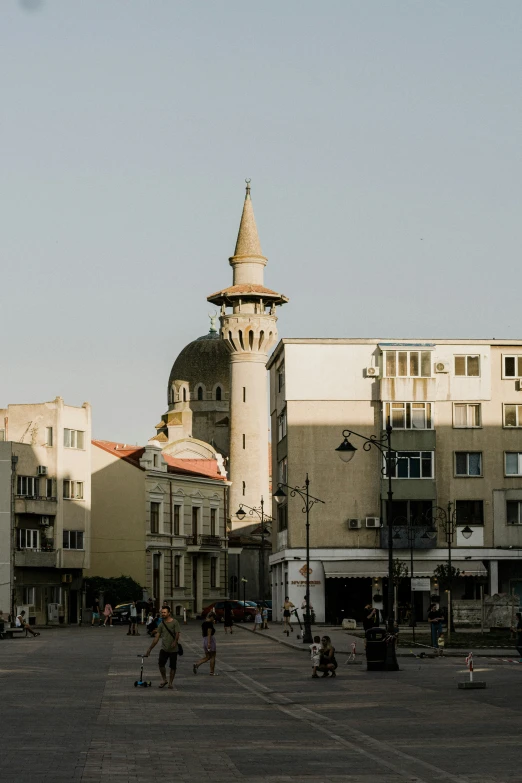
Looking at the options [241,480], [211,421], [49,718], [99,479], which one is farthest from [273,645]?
[211,421]

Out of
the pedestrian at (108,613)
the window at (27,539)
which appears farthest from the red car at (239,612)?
the window at (27,539)

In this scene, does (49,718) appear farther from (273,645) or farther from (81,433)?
(81,433)

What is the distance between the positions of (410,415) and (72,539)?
75.4ft

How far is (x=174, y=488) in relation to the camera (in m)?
91.8

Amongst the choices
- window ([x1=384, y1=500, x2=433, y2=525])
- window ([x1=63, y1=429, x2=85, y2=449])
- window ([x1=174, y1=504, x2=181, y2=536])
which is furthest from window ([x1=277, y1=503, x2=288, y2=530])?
window ([x1=174, y1=504, x2=181, y2=536])

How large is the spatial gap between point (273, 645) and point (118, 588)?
3353cm

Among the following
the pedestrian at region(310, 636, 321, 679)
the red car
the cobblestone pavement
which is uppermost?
the pedestrian at region(310, 636, 321, 679)

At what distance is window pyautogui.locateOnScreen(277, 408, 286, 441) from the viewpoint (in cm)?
7369

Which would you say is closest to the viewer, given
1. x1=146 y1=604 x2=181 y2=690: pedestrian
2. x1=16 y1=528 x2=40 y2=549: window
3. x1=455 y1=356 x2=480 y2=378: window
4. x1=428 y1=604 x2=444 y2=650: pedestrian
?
x1=146 y1=604 x2=181 y2=690: pedestrian

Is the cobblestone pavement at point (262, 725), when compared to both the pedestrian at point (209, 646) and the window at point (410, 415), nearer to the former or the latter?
the pedestrian at point (209, 646)

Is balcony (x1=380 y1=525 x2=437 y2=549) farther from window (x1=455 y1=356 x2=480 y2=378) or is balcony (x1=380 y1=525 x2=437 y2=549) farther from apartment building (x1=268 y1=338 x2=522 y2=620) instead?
window (x1=455 y1=356 x2=480 y2=378)

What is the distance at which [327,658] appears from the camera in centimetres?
3108

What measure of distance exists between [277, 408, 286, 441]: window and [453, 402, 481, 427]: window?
901cm

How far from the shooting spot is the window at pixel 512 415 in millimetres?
71250
